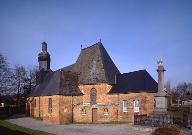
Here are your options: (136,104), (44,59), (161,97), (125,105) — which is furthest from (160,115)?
(44,59)

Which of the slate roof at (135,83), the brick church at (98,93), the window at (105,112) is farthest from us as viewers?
the window at (105,112)

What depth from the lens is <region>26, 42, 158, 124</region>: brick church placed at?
114ft

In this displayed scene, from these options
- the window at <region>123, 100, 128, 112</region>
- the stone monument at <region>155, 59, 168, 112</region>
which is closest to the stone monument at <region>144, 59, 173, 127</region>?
the stone monument at <region>155, 59, 168, 112</region>

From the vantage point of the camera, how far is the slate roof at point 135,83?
34.5 metres

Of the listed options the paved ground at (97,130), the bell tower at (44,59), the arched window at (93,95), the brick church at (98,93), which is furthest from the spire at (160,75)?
the bell tower at (44,59)

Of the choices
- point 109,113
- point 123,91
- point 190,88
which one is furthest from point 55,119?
point 190,88

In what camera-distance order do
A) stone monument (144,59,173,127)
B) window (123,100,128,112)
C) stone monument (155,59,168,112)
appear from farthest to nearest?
window (123,100,128,112) < stone monument (155,59,168,112) < stone monument (144,59,173,127)

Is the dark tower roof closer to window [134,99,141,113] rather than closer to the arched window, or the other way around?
the arched window

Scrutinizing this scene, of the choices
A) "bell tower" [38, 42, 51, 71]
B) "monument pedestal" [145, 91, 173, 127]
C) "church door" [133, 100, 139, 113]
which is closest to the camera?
"monument pedestal" [145, 91, 173, 127]

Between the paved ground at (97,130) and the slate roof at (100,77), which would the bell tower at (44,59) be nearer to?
the slate roof at (100,77)

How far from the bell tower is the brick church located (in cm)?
1157

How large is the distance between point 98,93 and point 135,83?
531 cm

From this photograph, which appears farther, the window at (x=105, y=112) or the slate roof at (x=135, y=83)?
the window at (x=105, y=112)

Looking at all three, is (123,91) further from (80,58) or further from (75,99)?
(80,58)
